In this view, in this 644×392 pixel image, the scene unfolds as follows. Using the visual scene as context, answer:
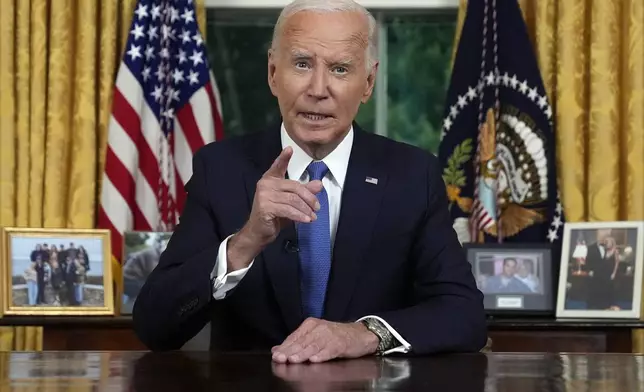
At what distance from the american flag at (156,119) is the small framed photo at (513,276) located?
119 centimetres

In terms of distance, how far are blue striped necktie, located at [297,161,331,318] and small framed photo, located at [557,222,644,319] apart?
6.15ft

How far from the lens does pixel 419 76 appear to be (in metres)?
4.81

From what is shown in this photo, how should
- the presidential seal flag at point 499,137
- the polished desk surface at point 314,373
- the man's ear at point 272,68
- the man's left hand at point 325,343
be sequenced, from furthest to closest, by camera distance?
the presidential seal flag at point 499,137 → the man's ear at point 272,68 → the man's left hand at point 325,343 → the polished desk surface at point 314,373

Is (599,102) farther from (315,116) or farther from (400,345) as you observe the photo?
(400,345)

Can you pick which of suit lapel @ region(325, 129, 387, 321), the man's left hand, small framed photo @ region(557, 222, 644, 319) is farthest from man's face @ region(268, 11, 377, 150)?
small framed photo @ region(557, 222, 644, 319)

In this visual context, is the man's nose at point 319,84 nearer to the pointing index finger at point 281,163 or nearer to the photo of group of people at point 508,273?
the pointing index finger at point 281,163

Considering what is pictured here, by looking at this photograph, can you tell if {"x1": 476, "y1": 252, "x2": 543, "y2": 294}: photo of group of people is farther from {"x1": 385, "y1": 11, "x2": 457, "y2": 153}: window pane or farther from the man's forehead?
the man's forehead

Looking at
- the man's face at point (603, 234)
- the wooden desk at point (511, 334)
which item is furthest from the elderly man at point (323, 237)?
the man's face at point (603, 234)

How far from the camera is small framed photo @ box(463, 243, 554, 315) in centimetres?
412

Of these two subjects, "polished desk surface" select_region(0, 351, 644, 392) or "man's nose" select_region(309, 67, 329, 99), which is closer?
"polished desk surface" select_region(0, 351, 644, 392)

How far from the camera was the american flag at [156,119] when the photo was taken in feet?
14.2

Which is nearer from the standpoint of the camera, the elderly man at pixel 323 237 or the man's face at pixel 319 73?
the elderly man at pixel 323 237

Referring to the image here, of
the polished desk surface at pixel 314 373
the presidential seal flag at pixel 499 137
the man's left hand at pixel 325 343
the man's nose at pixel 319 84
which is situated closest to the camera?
the polished desk surface at pixel 314 373

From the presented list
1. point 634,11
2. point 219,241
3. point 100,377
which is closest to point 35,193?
point 219,241
